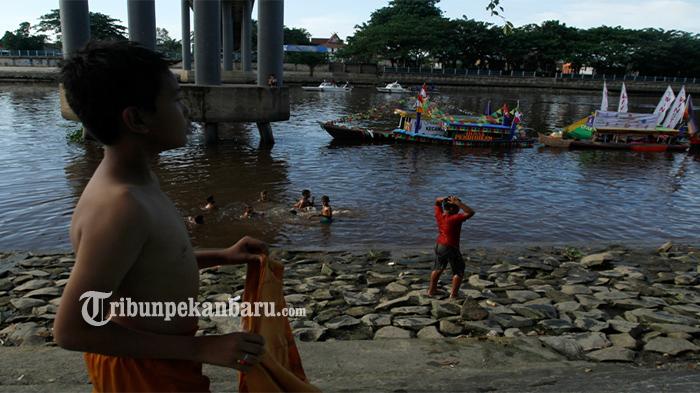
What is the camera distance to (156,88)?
1.81 m

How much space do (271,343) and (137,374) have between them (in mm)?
547

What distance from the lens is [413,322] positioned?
6.35m

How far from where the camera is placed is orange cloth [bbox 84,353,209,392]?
182cm

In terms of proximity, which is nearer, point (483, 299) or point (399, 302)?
point (399, 302)

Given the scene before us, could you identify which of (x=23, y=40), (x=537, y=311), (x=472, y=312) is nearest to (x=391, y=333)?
(x=472, y=312)

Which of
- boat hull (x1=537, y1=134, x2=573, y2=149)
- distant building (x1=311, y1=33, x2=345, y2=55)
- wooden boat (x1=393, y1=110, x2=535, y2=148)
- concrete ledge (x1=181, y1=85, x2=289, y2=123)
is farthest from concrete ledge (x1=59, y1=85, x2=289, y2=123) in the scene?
distant building (x1=311, y1=33, x2=345, y2=55)

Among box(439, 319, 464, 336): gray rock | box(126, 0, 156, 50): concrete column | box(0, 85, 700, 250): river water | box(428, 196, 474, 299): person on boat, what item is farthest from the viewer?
box(126, 0, 156, 50): concrete column

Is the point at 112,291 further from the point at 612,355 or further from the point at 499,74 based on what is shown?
the point at 499,74

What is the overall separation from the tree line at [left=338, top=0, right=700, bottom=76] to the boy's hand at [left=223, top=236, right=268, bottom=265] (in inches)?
3414

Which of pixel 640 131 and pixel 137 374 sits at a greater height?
pixel 137 374

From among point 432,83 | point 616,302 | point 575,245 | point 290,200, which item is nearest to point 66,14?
point 290,200

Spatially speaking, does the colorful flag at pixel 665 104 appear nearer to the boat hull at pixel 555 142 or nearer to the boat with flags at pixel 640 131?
the boat with flags at pixel 640 131

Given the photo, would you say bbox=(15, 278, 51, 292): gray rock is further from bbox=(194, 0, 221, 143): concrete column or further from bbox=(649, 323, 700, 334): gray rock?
bbox=(194, 0, 221, 143): concrete column

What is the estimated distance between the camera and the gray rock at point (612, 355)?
5160mm
